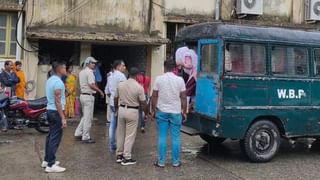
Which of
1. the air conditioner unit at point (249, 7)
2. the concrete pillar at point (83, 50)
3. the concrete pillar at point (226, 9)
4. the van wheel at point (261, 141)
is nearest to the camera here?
the van wheel at point (261, 141)

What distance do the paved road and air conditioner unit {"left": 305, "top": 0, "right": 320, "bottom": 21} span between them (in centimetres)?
745

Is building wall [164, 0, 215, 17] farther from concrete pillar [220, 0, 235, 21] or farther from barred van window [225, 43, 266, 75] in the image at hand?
barred van window [225, 43, 266, 75]

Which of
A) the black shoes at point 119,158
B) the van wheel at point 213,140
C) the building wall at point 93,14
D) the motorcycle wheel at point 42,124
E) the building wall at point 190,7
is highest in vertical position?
the building wall at point 190,7

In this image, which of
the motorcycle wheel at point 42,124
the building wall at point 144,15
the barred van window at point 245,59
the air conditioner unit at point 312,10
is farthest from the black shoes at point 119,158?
the air conditioner unit at point 312,10

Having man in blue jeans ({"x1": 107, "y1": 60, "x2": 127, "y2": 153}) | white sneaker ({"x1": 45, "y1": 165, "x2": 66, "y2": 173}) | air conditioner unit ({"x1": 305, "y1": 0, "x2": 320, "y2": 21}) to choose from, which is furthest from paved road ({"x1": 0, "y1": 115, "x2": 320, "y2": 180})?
air conditioner unit ({"x1": 305, "y1": 0, "x2": 320, "y2": 21})

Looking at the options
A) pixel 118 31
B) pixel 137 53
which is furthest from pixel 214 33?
pixel 137 53

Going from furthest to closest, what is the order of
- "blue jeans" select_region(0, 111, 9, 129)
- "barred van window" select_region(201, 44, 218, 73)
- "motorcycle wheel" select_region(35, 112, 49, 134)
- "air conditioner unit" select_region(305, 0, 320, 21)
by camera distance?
"air conditioner unit" select_region(305, 0, 320, 21), "motorcycle wheel" select_region(35, 112, 49, 134), "blue jeans" select_region(0, 111, 9, 129), "barred van window" select_region(201, 44, 218, 73)

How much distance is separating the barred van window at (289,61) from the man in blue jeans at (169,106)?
70.6 inches

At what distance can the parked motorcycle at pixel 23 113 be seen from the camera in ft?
37.0

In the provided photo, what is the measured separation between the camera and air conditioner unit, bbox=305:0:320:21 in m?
16.9

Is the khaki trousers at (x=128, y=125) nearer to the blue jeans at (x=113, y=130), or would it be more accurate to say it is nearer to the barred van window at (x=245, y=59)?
the blue jeans at (x=113, y=130)

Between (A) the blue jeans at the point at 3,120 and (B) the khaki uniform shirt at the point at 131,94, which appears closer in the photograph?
(B) the khaki uniform shirt at the point at 131,94

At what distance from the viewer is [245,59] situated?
836cm

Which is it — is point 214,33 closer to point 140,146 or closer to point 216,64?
point 216,64
